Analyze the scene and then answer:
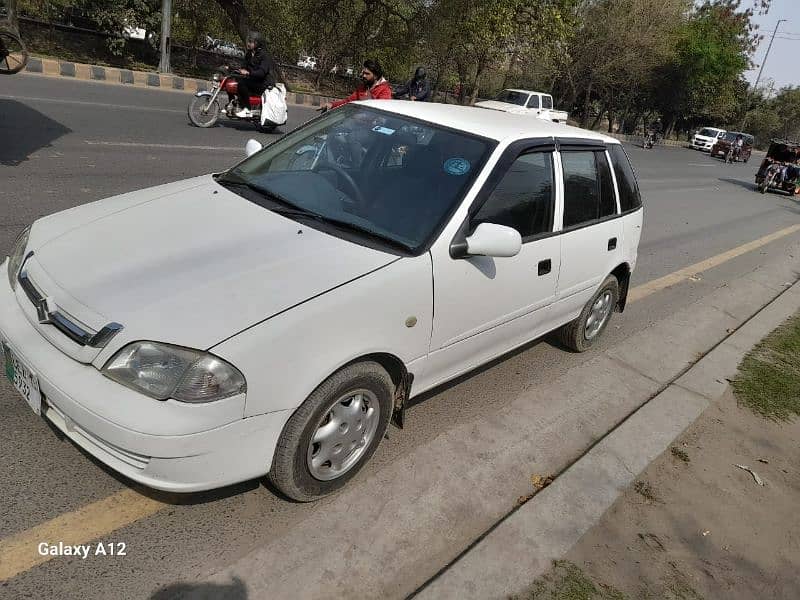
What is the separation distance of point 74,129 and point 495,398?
826cm

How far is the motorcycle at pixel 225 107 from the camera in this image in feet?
38.2

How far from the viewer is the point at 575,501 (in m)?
3.12

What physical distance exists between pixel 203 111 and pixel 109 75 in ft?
23.1

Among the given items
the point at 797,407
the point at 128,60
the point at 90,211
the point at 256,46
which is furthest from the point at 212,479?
the point at 128,60

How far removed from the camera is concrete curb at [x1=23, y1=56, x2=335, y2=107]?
15758 millimetres

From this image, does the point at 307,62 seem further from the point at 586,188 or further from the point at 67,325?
the point at 67,325

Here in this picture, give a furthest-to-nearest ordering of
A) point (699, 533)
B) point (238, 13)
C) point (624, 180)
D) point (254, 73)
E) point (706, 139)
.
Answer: point (706, 139) → point (238, 13) → point (254, 73) → point (624, 180) → point (699, 533)

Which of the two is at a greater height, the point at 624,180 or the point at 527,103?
the point at 527,103

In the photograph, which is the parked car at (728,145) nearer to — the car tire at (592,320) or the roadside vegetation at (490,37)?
the roadside vegetation at (490,37)

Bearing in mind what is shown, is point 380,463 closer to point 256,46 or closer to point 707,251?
point 707,251

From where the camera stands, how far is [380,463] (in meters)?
3.17

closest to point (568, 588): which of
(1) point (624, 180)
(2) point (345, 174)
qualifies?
(2) point (345, 174)

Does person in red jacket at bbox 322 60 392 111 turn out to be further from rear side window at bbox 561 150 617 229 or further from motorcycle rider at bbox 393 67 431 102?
rear side window at bbox 561 150 617 229

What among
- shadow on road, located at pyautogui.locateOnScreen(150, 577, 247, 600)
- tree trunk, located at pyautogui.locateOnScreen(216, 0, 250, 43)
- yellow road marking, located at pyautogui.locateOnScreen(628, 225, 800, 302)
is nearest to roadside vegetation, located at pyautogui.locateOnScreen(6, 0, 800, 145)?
tree trunk, located at pyautogui.locateOnScreen(216, 0, 250, 43)
